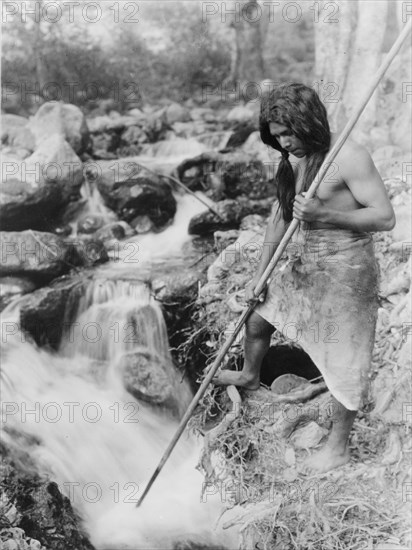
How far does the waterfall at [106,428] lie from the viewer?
8.24ft

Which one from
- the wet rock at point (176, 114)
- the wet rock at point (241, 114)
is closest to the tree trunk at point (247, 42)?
the wet rock at point (241, 114)

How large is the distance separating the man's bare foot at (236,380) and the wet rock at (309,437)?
0.76 feet

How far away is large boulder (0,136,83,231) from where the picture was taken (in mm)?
3416

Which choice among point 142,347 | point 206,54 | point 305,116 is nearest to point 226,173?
point 206,54

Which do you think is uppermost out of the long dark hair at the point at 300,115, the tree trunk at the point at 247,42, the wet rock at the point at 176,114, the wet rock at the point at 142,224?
the tree trunk at the point at 247,42

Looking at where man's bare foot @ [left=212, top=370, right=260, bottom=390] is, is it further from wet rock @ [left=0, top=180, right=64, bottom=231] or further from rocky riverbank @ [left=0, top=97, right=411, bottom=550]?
wet rock @ [left=0, top=180, right=64, bottom=231]

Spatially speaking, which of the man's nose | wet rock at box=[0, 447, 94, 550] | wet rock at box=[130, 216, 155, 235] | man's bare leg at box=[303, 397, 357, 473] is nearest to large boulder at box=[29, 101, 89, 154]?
wet rock at box=[130, 216, 155, 235]

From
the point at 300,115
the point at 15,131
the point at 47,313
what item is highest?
the point at 300,115

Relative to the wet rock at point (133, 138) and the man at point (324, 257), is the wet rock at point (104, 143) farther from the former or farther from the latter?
the man at point (324, 257)

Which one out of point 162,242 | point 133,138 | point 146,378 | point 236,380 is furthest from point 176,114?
point 236,380

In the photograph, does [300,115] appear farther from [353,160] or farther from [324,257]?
[324,257]

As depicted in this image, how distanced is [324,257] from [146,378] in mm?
1369

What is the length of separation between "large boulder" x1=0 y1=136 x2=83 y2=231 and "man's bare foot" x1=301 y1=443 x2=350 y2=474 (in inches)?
85.0

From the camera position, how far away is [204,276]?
10.4 ft
